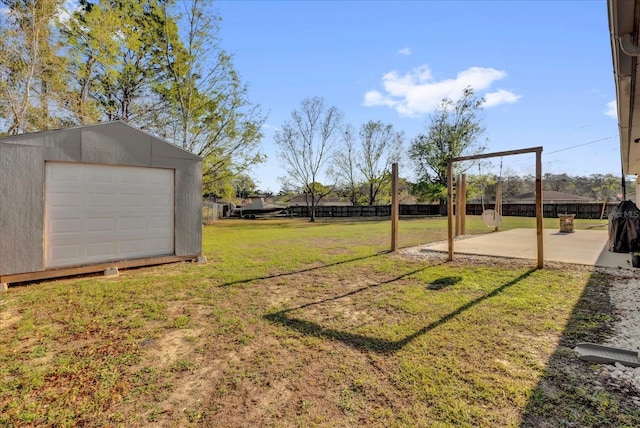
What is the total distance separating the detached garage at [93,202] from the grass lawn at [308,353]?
0.68 metres

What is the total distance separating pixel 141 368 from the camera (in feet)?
7.40

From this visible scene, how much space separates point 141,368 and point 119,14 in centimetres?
1827

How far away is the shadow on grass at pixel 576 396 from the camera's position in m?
1.63

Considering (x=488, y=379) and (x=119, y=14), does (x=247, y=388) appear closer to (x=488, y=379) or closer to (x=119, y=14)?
(x=488, y=379)

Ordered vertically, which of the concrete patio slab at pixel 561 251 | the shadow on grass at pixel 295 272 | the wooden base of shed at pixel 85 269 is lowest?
the shadow on grass at pixel 295 272

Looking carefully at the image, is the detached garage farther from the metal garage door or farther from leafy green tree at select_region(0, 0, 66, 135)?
leafy green tree at select_region(0, 0, 66, 135)

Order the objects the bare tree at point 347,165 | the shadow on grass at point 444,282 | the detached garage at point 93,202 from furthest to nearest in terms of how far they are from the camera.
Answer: the bare tree at point 347,165 → the detached garage at point 93,202 → the shadow on grass at point 444,282

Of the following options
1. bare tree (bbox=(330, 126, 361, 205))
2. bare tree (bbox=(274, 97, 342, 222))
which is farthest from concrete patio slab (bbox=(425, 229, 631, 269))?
bare tree (bbox=(330, 126, 361, 205))

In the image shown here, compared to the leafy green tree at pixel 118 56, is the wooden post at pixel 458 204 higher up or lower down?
lower down

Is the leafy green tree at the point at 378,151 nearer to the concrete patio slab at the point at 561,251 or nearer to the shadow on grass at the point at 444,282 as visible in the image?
the concrete patio slab at the point at 561,251

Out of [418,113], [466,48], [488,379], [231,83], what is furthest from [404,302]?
[418,113]

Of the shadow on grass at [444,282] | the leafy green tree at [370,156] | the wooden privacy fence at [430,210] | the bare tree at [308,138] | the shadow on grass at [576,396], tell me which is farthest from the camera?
the leafy green tree at [370,156]

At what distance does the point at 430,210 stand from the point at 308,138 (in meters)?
14.4

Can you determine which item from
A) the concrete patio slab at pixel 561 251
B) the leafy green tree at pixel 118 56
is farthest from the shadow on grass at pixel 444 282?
the leafy green tree at pixel 118 56
